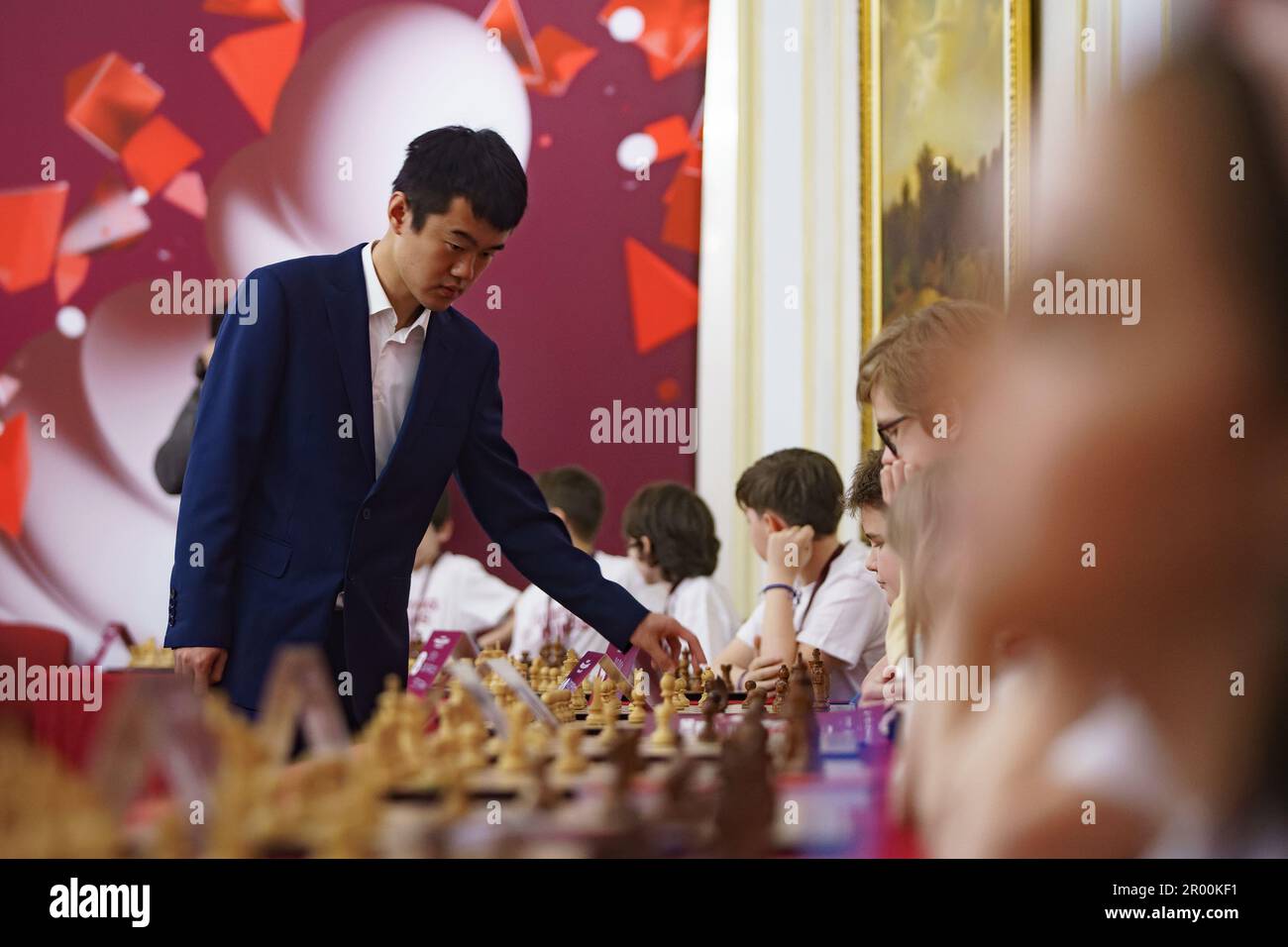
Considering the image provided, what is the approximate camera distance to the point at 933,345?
271 cm

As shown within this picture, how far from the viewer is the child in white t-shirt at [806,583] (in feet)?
12.2

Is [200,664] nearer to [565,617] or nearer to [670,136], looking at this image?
[565,617]

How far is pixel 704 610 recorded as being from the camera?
16.2 ft

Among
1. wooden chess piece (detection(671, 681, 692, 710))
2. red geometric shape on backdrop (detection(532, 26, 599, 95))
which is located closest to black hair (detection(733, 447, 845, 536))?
Result: wooden chess piece (detection(671, 681, 692, 710))

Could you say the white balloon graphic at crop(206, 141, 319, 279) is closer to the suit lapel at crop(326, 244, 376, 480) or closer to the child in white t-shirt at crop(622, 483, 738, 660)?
the child in white t-shirt at crop(622, 483, 738, 660)

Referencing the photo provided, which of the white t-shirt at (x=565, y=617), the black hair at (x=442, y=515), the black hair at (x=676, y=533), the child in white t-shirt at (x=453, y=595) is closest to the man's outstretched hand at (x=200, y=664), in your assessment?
the white t-shirt at (x=565, y=617)

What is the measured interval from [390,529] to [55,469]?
5.74m

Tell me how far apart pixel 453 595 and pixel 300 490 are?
13.7 ft

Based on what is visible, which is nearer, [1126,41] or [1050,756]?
[1050,756]

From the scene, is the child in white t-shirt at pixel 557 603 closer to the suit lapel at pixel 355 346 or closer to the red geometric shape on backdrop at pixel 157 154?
the suit lapel at pixel 355 346

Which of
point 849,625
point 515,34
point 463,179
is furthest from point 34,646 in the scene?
point 463,179

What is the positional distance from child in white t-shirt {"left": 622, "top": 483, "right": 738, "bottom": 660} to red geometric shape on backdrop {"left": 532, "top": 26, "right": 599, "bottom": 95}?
3.19 m
